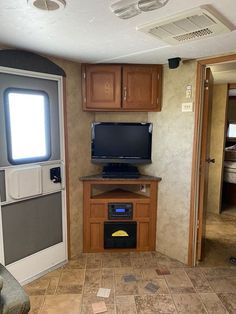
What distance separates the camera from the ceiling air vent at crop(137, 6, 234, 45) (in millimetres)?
1446

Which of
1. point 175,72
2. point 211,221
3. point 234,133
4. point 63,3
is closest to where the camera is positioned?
point 63,3

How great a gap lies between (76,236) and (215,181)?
8.58 ft

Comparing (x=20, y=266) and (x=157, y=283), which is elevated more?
(x=20, y=266)

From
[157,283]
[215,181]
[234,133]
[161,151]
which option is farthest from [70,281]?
[234,133]

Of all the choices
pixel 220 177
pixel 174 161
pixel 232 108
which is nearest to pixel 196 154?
pixel 174 161

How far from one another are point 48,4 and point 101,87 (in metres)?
1.45

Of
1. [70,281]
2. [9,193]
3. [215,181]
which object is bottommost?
[70,281]

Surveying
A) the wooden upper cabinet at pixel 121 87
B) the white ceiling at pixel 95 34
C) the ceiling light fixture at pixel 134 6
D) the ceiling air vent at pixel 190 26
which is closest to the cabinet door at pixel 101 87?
the wooden upper cabinet at pixel 121 87

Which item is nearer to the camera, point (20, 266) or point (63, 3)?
point (63, 3)

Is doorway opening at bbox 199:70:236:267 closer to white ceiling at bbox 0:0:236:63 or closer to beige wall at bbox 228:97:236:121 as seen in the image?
white ceiling at bbox 0:0:236:63

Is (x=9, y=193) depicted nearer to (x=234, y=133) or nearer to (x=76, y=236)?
(x=76, y=236)

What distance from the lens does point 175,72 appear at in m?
2.65

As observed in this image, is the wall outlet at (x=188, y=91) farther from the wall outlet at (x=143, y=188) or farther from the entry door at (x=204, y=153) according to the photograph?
the wall outlet at (x=143, y=188)

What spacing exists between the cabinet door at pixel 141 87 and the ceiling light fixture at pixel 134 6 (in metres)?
1.31
